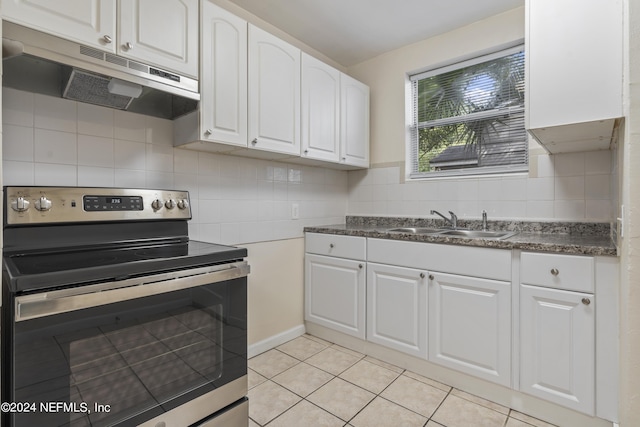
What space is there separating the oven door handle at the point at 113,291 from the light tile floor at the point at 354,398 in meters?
0.81

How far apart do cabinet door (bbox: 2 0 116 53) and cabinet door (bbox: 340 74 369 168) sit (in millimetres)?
1614

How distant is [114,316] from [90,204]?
63 centimetres

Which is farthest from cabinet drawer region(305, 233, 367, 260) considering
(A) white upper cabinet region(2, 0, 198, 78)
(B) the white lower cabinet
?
(A) white upper cabinet region(2, 0, 198, 78)

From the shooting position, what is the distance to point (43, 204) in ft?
4.37

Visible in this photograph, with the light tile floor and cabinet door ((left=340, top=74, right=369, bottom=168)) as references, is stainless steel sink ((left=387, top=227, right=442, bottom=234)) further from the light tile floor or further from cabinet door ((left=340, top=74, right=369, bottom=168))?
the light tile floor

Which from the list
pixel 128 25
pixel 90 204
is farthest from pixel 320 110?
pixel 90 204

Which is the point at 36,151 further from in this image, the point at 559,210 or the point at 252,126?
the point at 559,210

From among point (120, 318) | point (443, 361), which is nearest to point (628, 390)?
point (443, 361)

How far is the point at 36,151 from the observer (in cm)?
144

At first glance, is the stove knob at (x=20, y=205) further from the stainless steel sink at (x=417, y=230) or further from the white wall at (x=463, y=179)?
the white wall at (x=463, y=179)

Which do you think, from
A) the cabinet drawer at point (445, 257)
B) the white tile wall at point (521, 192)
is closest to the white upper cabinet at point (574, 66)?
the white tile wall at point (521, 192)

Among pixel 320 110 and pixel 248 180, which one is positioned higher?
pixel 320 110

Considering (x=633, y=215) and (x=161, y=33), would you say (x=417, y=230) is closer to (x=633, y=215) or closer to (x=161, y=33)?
(x=633, y=215)

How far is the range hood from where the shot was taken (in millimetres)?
1173
